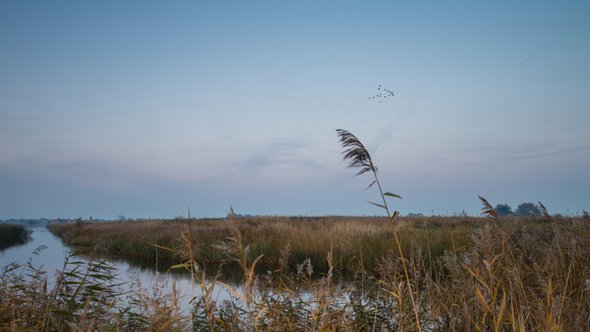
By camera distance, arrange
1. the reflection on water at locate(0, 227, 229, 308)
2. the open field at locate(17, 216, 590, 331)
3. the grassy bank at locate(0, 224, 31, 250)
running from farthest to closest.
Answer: the grassy bank at locate(0, 224, 31, 250)
the reflection on water at locate(0, 227, 229, 308)
the open field at locate(17, 216, 590, 331)

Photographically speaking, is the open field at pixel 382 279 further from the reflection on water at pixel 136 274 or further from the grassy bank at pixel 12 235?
the grassy bank at pixel 12 235

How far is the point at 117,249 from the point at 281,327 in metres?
26.2

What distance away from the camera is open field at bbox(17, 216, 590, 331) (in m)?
2.66

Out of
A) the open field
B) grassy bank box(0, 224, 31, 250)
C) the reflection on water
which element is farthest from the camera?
grassy bank box(0, 224, 31, 250)

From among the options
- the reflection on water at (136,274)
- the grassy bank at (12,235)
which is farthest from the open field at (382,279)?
the grassy bank at (12,235)

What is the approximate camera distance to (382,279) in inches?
199

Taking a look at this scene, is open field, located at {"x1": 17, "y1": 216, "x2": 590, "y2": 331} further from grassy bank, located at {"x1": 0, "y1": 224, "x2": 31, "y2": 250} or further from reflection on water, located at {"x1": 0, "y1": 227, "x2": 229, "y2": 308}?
grassy bank, located at {"x1": 0, "y1": 224, "x2": 31, "y2": 250}

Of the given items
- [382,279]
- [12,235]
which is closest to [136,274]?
[382,279]

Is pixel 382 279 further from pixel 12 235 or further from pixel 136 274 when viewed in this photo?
pixel 12 235

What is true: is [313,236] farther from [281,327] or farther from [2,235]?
[2,235]

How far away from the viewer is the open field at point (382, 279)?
2658mm

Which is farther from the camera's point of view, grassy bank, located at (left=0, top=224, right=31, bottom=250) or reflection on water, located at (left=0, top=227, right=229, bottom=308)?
grassy bank, located at (left=0, top=224, right=31, bottom=250)

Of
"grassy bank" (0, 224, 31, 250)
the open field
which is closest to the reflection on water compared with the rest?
the open field

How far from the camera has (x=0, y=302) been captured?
395 centimetres
